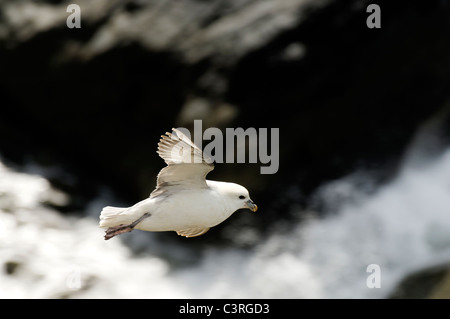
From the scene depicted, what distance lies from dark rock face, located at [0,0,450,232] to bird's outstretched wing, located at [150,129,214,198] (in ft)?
12.2

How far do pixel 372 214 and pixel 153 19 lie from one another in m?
3.00

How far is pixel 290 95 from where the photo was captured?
311 inches

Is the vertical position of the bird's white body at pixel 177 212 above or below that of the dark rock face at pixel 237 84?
below

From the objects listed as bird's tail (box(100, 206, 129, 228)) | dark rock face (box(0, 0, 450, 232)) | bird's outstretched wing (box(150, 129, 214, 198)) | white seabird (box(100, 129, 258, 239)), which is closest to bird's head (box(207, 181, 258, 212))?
white seabird (box(100, 129, 258, 239))

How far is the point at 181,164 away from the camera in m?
3.89

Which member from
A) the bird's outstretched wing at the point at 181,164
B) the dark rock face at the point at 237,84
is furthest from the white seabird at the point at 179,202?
the dark rock face at the point at 237,84

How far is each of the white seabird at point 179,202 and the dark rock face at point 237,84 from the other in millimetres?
3733

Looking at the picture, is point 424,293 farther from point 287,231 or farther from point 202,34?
point 202,34

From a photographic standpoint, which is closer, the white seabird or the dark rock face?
the white seabird

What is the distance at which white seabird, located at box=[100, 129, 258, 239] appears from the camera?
3840mm

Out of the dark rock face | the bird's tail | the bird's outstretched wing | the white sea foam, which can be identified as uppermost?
the dark rock face

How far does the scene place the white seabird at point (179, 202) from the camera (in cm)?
384

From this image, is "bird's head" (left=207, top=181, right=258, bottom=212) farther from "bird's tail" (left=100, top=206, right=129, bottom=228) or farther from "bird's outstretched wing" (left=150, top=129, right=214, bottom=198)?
"bird's tail" (left=100, top=206, right=129, bottom=228)

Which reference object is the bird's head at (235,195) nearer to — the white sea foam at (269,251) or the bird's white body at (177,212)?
the bird's white body at (177,212)
